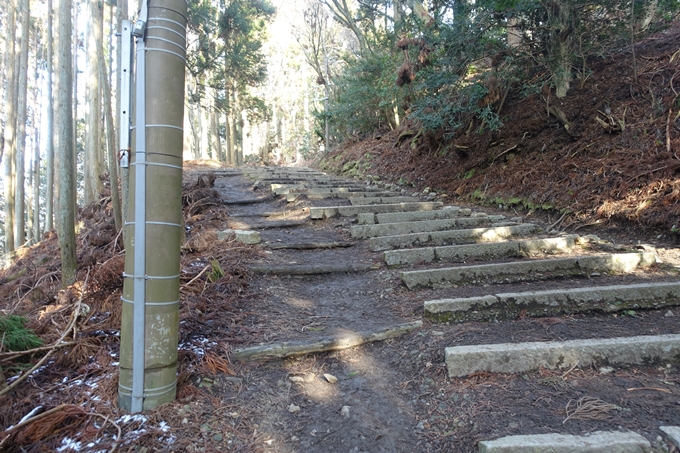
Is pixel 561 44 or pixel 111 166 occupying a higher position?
pixel 561 44

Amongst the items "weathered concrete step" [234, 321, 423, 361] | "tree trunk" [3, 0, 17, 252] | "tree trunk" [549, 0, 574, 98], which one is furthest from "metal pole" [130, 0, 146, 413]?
"tree trunk" [3, 0, 17, 252]

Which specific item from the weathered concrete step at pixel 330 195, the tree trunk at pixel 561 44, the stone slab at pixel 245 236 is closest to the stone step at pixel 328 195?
the weathered concrete step at pixel 330 195

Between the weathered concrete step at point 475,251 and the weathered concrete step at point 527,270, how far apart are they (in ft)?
1.90

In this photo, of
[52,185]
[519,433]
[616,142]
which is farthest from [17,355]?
[52,185]

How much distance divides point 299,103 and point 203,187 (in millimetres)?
34027

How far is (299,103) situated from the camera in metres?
40.2

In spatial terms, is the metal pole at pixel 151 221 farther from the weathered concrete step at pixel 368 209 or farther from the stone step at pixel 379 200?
the stone step at pixel 379 200

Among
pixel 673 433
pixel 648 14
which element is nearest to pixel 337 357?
pixel 673 433

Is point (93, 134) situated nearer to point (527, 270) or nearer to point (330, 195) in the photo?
point (330, 195)

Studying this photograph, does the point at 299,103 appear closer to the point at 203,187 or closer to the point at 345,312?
the point at 203,187

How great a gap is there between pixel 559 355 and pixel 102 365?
313 centimetres

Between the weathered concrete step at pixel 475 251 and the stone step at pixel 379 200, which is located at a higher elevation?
the stone step at pixel 379 200

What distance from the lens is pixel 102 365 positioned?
2.57 m

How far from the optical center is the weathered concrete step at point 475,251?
15.7 ft
